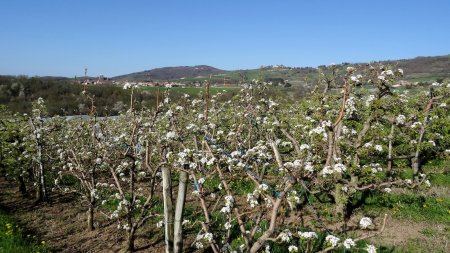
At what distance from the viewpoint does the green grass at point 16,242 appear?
10512 millimetres

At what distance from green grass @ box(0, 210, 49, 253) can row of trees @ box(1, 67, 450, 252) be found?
79.3 inches

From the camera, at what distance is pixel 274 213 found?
21.3ft

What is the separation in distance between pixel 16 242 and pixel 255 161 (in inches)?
298

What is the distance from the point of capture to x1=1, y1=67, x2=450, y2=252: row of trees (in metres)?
7.55

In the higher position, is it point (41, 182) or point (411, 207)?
point (41, 182)

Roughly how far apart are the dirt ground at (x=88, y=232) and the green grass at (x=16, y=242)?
521mm

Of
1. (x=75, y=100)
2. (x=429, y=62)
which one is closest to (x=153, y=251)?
(x=75, y=100)

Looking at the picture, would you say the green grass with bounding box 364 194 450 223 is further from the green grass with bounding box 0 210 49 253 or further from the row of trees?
the green grass with bounding box 0 210 49 253

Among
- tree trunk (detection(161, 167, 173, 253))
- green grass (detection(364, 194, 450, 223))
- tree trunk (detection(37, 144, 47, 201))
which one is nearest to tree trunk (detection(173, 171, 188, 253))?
tree trunk (detection(161, 167, 173, 253))

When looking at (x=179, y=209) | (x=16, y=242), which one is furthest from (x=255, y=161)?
(x=16, y=242)

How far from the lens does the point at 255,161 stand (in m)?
9.74

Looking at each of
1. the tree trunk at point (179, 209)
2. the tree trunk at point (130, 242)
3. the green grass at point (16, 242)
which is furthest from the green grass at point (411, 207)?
the green grass at point (16, 242)

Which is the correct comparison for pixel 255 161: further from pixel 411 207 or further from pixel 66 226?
pixel 66 226

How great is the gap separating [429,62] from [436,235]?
4718 inches
